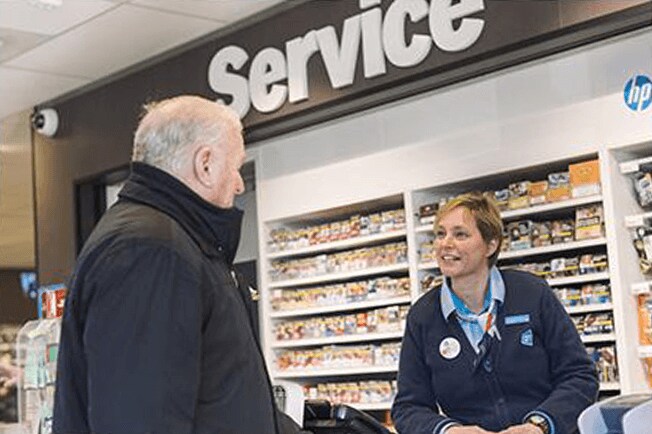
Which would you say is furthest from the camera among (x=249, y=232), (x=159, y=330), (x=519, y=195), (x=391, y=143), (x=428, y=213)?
(x=249, y=232)

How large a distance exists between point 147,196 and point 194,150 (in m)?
0.15

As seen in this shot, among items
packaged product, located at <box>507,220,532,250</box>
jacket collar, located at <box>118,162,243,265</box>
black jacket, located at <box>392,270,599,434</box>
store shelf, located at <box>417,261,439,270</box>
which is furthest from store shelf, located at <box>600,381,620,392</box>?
jacket collar, located at <box>118,162,243,265</box>

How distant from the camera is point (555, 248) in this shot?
5.00 m

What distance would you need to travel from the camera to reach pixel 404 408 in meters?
3.71

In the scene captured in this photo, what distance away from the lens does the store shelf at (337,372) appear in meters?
5.86

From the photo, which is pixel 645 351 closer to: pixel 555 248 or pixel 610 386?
pixel 610 386

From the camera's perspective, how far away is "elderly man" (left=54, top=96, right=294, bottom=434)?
2.22 metres

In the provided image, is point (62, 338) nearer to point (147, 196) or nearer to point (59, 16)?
point (147, 196)

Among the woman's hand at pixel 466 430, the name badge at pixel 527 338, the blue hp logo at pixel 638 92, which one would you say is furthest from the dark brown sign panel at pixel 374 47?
the woman's hand at pixel 466 430

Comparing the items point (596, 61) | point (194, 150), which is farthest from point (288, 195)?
point (194, 150)

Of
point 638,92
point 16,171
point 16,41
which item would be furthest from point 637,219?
point 16,171

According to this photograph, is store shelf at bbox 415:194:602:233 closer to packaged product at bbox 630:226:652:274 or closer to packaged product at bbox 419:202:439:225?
packaged product at bbox 630:226:652:274

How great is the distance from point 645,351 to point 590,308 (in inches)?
12.9

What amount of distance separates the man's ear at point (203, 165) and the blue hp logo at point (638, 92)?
2676 millimetres
